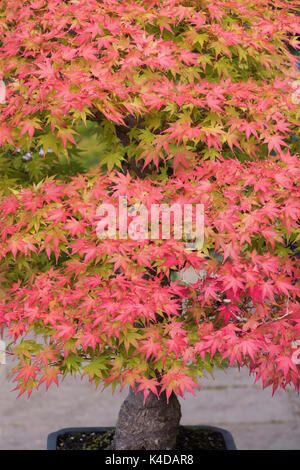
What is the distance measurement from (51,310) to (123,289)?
0.27 m

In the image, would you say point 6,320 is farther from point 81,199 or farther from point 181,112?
point 181,112

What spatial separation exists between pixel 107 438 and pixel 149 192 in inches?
65.3

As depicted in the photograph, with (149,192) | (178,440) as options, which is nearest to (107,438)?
(178,440)

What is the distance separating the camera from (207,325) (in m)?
1.75

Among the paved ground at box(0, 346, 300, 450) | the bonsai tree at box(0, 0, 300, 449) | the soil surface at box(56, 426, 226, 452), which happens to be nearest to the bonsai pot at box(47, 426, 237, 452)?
the soil surface at box(56, 426, 226, 452)

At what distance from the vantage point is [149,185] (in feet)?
5.40

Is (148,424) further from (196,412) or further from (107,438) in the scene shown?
(196,412)

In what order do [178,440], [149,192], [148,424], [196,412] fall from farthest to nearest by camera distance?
[196,412], [178,440], [148,424], [149,192]

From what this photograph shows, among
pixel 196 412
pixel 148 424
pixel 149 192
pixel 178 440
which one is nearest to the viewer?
pixel 149 192

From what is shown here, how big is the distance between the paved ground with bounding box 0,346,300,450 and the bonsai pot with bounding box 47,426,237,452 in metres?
0.37

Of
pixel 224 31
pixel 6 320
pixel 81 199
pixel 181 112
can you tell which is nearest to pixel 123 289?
pixel 81 199

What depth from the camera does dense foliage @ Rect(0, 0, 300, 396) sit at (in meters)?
1.57

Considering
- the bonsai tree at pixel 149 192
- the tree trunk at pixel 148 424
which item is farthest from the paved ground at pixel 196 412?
the bonsai tree at pixel 149 192

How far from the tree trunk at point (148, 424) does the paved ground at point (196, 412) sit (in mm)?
709
